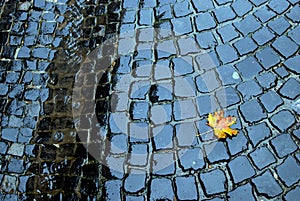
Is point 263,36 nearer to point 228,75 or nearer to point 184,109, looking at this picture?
point 228,75

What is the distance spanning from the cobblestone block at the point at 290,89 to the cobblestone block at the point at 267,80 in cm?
10

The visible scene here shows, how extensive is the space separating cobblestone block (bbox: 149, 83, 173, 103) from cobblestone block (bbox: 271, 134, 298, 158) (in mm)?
1024

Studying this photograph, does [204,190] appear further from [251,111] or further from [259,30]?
[259,30]

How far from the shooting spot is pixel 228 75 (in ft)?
12.9

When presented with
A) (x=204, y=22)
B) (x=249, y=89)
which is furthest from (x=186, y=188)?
(x=204, y=22)

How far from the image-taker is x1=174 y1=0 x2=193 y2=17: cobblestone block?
14.3ft

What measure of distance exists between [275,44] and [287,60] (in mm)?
210

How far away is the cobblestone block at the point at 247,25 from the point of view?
13.6 feet

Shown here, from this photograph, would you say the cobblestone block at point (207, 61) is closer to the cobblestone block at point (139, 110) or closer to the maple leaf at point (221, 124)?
the maple leaf at point (221, 124)

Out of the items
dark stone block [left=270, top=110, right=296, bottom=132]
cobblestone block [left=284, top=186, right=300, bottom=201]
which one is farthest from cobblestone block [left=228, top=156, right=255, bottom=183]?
dark stone block [left=270, top=110, right=296, bottom=132]

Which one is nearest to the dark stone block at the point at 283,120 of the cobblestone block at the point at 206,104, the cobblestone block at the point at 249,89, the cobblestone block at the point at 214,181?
the cobblestone block at the point at 249,89

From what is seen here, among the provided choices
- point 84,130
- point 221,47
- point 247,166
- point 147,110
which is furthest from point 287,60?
point 84,130

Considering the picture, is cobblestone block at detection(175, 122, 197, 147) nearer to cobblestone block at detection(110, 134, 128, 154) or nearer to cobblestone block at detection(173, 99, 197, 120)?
cobblestone block at detection(173, 99, 197, 120)

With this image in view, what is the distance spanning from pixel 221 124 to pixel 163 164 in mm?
632
